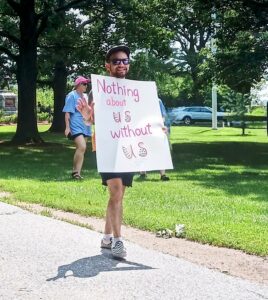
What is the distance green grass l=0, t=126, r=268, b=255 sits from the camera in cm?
696

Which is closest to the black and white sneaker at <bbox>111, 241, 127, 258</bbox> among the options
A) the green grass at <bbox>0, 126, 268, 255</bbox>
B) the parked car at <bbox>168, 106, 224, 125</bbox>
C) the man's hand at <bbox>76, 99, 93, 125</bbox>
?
the green grass at <bbox>0, 126, 268, 255</bbox>

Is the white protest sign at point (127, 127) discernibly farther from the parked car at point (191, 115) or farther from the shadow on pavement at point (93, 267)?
the parked car at point (191, 115)

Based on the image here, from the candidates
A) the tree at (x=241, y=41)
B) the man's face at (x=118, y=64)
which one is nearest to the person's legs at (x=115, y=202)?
the man's face at (x=118, y=64)

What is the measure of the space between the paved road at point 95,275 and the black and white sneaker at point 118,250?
0.22 feet

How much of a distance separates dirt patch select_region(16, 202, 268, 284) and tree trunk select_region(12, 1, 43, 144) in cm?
1531

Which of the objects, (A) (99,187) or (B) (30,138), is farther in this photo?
(B) (30,138)

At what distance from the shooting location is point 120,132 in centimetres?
600

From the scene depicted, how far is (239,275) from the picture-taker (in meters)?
5.22

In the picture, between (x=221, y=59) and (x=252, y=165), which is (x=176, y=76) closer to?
(x=221, y=59)

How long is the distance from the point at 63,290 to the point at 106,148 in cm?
163

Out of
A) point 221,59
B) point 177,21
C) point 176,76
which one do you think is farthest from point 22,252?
point 176,76

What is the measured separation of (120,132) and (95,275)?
1.53 metres

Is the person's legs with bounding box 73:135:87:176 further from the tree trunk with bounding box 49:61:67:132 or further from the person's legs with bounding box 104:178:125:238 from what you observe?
the tree trunk with bounding box 49:61:67:132

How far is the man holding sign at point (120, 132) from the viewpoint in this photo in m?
5.85
